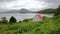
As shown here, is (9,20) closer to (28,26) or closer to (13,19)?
(13,19)

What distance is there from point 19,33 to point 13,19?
8.27 metres

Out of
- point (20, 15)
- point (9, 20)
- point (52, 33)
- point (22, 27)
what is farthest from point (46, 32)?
point (9, 20)

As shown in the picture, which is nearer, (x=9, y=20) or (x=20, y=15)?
(x=20, y=15)

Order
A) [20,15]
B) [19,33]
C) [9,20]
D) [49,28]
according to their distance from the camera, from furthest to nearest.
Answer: [9,20]
[20,15]
[19,33]
[49,28]

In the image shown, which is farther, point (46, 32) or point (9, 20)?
point (9, 20)

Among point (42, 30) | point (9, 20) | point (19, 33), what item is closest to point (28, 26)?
point (19, 33)

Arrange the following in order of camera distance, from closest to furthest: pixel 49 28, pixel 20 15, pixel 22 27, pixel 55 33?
pixel 55 33
pixel 49 28
pixel 22 27
pixel 20 15

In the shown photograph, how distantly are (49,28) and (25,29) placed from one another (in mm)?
1788

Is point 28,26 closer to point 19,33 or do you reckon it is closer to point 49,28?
point 19,33

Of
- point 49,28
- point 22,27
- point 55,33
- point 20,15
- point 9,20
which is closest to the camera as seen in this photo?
point 55,33

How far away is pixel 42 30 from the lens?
6227 millimetres

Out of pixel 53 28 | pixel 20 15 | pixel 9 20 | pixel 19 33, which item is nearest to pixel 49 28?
pixel 53 28

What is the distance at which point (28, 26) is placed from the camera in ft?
26.3

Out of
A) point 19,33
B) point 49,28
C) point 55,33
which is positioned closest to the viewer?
point 55,33
